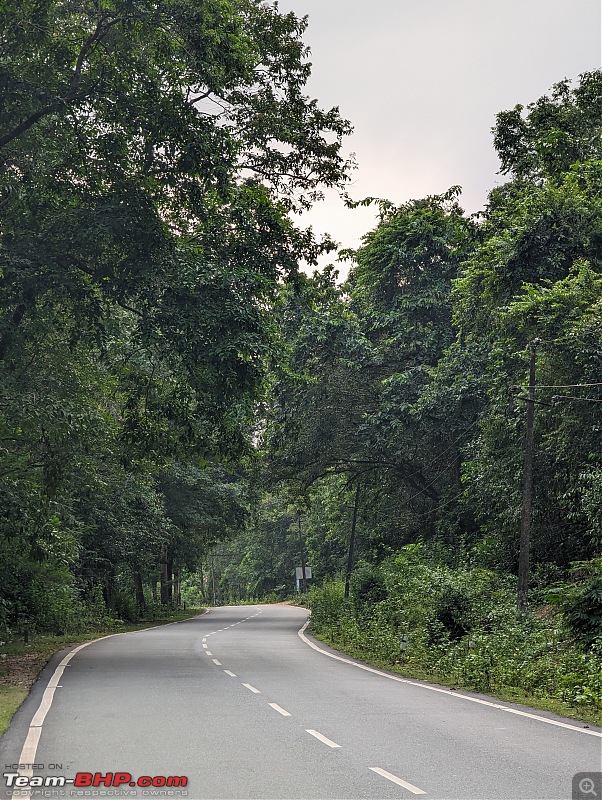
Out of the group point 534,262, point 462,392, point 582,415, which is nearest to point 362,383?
point 462,392

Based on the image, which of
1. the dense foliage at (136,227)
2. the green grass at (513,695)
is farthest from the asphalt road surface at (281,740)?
the dense foliage at (136,227)

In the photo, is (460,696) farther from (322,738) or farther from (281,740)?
(281,740)

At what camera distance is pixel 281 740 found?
8852 millimetres

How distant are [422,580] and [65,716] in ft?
42.0

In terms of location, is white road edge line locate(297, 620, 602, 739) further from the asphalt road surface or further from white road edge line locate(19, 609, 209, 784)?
white road edge line locate(19, 609, 209, 784)

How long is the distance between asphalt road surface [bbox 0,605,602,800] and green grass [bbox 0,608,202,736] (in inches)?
9.5

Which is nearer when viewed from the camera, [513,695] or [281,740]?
[281,740]

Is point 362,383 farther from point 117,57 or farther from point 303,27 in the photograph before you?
point 117,57

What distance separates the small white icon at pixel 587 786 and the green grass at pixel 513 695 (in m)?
3.74

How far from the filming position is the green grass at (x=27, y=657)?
38.9ft

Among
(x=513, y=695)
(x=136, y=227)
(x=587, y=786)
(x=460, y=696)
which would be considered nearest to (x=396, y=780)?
(x=587, y=786)

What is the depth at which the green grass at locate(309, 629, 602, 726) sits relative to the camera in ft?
36.4

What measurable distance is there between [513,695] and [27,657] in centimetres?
1178

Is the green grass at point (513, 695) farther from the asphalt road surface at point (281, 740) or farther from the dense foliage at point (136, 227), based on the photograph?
the dense foliage at point (136, 227)
